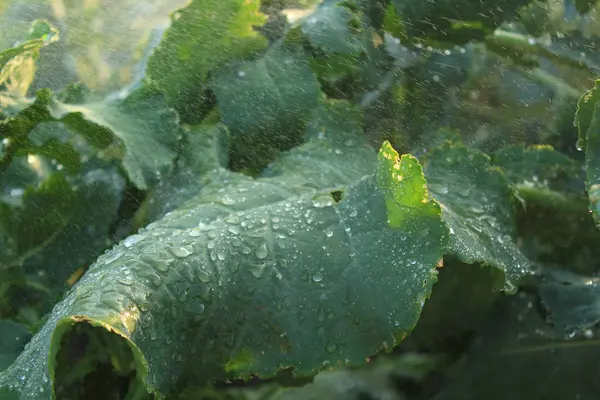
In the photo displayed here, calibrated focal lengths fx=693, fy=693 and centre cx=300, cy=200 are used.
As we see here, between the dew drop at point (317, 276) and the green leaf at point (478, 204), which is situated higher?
the dew drop at point (317, 276)

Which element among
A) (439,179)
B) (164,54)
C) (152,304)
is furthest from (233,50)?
(152,304)

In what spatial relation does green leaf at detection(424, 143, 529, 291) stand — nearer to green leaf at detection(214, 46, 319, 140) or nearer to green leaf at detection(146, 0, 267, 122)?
green leaf at detection(214, 46, 319, 140)

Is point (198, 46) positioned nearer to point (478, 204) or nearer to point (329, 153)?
point (329, 153)

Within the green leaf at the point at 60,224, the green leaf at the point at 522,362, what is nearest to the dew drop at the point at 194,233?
the green leaf at the point at 60,224

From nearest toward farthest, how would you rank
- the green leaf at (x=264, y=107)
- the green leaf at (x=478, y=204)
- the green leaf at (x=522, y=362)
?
the green leaf at (x=478, y=204) → the green leaf at (x=522, y=362) → the green leaf at (x=264, y=107)

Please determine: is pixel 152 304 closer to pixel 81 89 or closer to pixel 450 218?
pixel 450 218

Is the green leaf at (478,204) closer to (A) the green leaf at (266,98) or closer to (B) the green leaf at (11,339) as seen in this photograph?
(A) the green leaf at (266,98)

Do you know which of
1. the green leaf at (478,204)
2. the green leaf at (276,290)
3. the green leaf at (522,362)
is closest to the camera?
the green leaf at (276,290)

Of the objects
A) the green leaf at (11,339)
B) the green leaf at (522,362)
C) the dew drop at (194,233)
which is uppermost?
the dew drop at (194,233)
